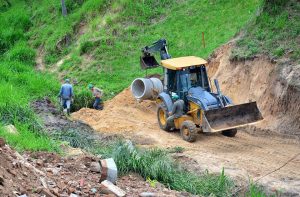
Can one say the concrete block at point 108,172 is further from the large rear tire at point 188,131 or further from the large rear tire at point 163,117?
the large rear tire at point 163,117

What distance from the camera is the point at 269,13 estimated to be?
1977 cm

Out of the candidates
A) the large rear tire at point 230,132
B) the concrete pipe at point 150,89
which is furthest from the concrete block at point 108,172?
the concrete pipe at point 150,89

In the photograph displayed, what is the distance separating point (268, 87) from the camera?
17281 millimetres

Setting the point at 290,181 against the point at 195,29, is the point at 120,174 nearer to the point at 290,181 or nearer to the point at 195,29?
the point at 290,181

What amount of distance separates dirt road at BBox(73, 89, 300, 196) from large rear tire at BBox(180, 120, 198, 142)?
18 centimetres

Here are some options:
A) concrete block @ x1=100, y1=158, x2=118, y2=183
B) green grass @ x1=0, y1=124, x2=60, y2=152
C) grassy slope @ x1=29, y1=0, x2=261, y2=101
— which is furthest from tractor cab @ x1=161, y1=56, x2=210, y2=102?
concrete block @ x1=100, y1=158, x2=118, y2=183

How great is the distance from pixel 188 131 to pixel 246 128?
7.58 feet

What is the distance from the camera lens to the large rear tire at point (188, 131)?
1534 cm

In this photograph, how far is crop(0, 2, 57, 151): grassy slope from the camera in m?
11.3

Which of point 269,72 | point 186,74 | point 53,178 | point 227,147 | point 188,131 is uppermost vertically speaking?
point 186,74

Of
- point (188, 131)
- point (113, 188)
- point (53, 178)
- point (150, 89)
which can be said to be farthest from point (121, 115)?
point (113, 188)

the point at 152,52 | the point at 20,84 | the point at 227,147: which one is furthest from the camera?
the point at 152,52

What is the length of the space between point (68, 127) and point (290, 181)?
6217mm

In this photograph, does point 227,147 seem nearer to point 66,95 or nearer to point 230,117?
point 230,117
